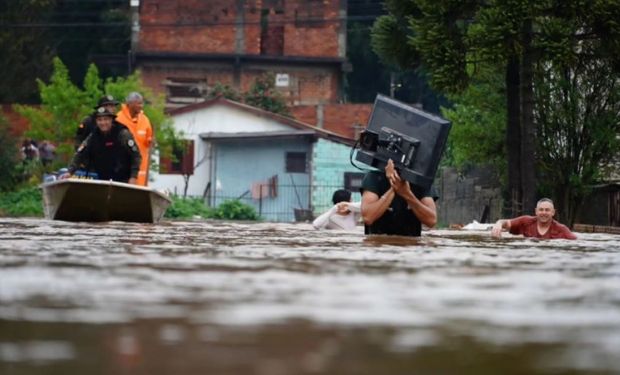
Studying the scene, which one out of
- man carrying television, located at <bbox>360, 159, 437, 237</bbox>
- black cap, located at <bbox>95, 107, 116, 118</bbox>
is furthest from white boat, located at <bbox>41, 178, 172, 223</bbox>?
man carrying television, located at <bbox>360, 159, 437, 237</bbox>

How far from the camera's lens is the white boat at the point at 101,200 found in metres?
16.0

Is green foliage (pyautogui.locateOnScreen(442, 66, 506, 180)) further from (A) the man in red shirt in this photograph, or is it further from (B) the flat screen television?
(B) the flat screen television

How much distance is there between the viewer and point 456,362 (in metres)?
2.56

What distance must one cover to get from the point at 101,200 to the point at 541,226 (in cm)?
562

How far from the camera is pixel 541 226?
40.8 feet

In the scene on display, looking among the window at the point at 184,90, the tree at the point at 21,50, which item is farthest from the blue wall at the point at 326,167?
the tree at the point at 21,50

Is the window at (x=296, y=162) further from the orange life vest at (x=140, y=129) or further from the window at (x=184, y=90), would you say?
the orange life vest at (x=140, y=129)

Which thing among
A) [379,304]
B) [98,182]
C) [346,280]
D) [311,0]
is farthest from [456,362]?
[311,0]

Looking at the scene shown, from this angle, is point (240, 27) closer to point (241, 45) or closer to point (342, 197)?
point (241, 45)

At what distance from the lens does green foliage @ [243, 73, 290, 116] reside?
59.4 m

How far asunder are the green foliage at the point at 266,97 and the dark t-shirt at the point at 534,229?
46.6 metres

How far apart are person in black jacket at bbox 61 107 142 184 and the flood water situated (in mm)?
10765

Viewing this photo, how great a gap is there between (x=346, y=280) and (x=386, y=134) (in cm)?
723

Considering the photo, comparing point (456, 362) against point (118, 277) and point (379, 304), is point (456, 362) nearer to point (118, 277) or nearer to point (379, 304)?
point (379, 304)
